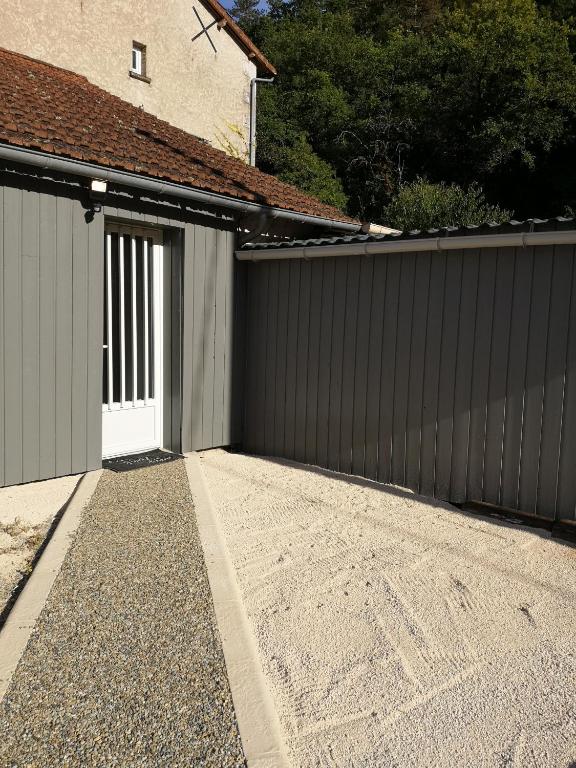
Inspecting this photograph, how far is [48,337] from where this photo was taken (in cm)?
566

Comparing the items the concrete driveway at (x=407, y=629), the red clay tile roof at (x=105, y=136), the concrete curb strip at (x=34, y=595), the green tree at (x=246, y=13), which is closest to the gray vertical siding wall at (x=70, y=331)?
the red clay tile roof at (x=105, y=136)

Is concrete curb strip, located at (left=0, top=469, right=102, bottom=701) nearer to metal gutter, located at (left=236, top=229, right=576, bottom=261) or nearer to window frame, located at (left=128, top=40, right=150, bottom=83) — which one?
metal gutter, located at (left=236, top=229, right=576, bottom=261)

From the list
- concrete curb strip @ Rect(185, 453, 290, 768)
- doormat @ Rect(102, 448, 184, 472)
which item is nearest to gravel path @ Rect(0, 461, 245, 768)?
concrete curb strip @ Rect(185, 453, 290, 768)

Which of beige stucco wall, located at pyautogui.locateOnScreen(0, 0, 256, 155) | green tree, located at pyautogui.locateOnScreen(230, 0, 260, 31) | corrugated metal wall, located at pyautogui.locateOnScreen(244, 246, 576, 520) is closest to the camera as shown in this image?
corrugated metal wall, located at pyautogui.locateOnScreen(244, 246, 576, 520)

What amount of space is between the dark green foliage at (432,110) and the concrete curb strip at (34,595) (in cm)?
1918

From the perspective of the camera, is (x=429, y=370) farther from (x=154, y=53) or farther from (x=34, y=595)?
(x=154, y=53)

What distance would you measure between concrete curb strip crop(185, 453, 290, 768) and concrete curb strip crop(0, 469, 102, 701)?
2.96ft

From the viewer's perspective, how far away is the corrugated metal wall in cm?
510

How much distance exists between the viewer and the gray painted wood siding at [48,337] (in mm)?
5367

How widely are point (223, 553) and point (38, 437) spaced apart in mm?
2330

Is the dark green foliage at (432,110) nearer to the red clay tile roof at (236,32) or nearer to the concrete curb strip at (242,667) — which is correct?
the red clay tile roof at (236,32)

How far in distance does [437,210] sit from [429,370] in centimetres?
1542

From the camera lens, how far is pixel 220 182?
742cm

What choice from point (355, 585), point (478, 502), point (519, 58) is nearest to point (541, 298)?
point (478, 502)
